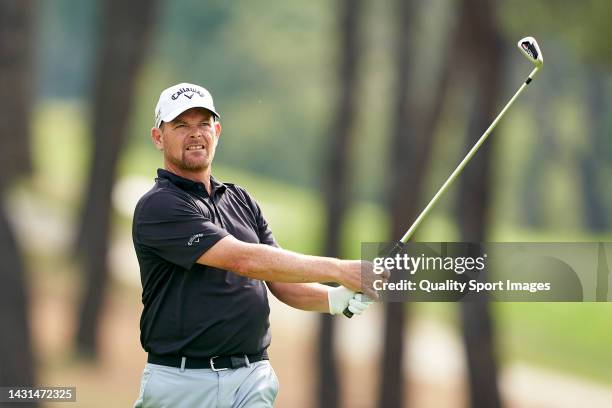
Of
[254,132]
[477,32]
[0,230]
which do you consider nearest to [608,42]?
[477,32]

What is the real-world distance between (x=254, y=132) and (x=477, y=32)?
47.1 m

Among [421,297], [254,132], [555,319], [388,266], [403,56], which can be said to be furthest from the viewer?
[254,132]

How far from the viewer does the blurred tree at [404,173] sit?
1775 centimetres

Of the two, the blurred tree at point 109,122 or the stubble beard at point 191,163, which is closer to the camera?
the stubble beard at point 191,163

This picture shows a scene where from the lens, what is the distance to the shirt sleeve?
571 centimetres

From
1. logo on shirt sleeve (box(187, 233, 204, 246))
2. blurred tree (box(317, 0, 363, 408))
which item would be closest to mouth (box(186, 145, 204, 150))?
logo on shirt sleeve (box(187, 233, 204, 246))

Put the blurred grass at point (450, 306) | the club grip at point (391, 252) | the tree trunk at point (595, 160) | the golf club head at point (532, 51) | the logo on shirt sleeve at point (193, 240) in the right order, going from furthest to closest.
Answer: the tree trunk at point (595, 160) < the blurred grass at point (450, 306) < the golf club head at point (532, 51) < the club grip at point (391, 252) < the logo on shirt sleeve at point (193, 240)

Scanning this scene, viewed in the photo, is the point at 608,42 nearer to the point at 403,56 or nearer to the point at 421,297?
the point at 403,56

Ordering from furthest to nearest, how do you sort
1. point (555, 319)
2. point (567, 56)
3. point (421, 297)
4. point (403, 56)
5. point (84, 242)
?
point (567, 56)
point (555, 319)
point (84, 242)
point (403, 56)
point (421, 297)

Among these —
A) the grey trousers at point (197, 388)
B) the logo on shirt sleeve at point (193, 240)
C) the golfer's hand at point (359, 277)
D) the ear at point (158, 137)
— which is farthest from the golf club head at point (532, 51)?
the grey trousers at point (197, 388)

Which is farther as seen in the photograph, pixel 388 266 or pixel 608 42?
pixel 608 42

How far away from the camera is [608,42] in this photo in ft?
50.4

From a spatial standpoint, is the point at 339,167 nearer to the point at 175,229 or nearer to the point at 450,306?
the point at 450,306

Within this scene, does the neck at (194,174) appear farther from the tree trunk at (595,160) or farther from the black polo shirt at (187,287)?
the tree trunk at (595,160)
